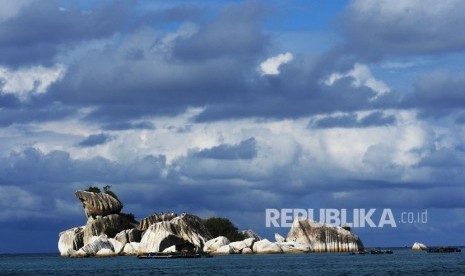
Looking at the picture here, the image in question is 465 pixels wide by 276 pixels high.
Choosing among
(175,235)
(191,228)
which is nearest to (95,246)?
(175,235)

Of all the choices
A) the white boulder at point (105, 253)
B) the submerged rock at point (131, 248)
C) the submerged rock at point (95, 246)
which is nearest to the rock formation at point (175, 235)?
the submerged rock at point (131, 248)

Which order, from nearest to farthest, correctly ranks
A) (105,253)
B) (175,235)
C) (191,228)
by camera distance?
(175,235) < (191,228) < (105,253)

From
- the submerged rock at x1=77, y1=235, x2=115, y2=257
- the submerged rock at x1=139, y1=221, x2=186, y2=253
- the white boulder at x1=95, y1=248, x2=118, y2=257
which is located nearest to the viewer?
the submerged rock at x1=139, y1=221, x2=186, y2=253

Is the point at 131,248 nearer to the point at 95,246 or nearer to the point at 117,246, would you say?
the point at 117,246

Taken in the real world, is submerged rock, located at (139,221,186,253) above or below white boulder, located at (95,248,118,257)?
above

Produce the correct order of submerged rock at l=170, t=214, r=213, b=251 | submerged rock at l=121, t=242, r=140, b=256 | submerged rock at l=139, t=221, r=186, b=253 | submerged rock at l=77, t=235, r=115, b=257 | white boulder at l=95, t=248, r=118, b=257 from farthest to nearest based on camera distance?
submerged rock at l=77, t=235, r=115, b=257
white boulder at l=95, t=248, r=118, b=257
submerged rock at l=121, t=242, r=140, b=256
submerged rock at l=170, t=214, r=213, b=251
submerged rock at l=139, t=221, r=186, b=253

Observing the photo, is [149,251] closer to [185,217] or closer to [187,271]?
[185,217]

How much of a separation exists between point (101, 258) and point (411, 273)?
88331mm

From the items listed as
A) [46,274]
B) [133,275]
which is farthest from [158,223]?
[133,275]

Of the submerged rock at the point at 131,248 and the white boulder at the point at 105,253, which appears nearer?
the submerged rock at the point at 131,248


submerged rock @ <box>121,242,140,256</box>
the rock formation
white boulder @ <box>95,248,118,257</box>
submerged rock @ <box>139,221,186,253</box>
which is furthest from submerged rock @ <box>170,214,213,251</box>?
white boulder @ <box>95,248,118,257</box>

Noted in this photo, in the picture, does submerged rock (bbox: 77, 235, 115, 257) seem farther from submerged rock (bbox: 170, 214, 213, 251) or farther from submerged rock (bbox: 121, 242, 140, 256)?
submerged rock (bbox: 170, 214, 213, 251)

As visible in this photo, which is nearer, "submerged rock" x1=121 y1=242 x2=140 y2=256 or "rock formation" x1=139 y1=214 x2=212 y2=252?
"rock formation" x1=139 y1=214 x2=212 y2=252

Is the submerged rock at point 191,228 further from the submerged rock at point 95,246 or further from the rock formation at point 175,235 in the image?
the submerged rock at point 95,246
